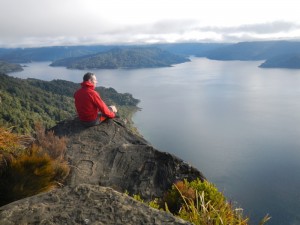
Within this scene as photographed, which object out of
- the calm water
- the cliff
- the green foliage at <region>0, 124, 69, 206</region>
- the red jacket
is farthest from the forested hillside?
the green foliage at <region>0, 124, 69, 206</region>

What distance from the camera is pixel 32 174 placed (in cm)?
529

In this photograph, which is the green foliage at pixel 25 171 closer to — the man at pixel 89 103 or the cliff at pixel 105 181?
the cliff at pixel 105 181

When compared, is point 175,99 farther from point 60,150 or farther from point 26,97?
point 60,150

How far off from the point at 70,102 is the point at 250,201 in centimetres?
9828

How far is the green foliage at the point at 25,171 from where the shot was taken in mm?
5016

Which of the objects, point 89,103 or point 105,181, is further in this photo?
point 89,103

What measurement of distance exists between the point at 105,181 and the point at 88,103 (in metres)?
3.52

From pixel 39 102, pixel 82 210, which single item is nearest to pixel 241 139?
pixel 39 102

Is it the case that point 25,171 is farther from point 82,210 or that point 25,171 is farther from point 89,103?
point 89,103

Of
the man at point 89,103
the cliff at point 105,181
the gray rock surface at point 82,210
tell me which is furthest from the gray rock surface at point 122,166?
the gray rock surface at point 82,210

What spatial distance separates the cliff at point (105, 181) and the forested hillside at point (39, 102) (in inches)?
2629

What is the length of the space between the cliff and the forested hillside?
66778mm

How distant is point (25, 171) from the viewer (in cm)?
529

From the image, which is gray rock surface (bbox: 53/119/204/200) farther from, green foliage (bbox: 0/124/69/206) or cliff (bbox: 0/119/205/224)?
green foliage (bbox: 0/124/69/206)
